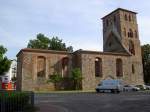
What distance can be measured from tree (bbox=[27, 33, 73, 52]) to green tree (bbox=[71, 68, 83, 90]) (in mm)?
17988

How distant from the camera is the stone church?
149 ft

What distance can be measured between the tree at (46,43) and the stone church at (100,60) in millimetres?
11852

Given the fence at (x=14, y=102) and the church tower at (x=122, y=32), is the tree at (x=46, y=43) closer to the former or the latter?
the church tower at (x=122, y=32)

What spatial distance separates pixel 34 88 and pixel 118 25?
26901 millimetres

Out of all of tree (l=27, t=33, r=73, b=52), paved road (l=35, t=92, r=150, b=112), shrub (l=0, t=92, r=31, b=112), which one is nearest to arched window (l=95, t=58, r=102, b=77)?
tree (l=27, t=33, r=73, b=52)

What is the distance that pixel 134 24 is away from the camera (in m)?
61.1

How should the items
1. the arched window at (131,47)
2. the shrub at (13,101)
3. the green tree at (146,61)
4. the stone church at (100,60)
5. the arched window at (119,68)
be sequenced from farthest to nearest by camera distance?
the green tree at (146,61) → the arched window at (131,47) → the arched window at (119,68) → the stone church at (100,60) → the shrub at (13,101)

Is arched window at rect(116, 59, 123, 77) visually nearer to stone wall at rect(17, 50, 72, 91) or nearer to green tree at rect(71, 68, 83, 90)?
green tree at rect(71, 68, 83, 90)

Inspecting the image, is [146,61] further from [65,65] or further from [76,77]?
[76,77]

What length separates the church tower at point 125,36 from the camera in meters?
57.5

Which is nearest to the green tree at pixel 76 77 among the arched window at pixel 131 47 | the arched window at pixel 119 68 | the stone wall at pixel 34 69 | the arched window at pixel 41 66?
the stone wall at pixel 34 69

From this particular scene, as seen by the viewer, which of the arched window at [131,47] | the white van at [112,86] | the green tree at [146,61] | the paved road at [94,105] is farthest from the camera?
the green tree at [146,61]

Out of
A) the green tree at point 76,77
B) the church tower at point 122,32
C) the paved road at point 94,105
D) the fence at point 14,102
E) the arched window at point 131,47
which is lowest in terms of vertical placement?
the paved road at point 94,105

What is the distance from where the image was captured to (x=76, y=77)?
46.1 meters
